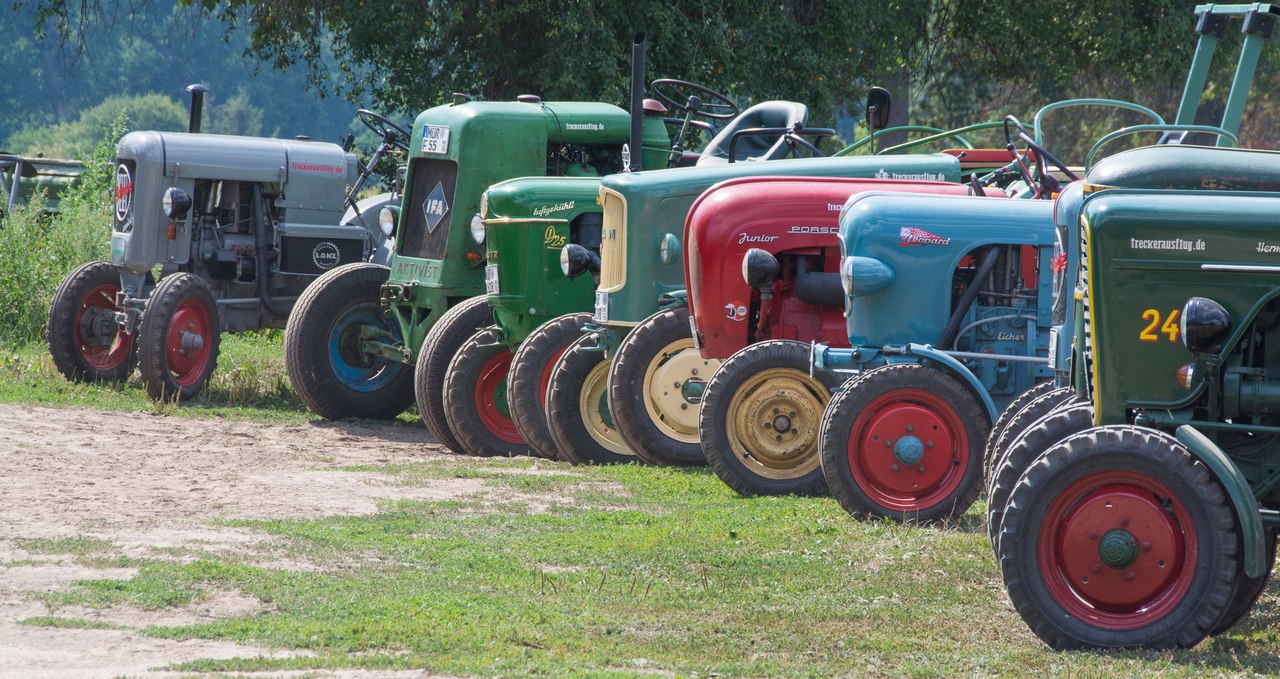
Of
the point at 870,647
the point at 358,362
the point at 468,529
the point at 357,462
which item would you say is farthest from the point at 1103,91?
the point at 870,647

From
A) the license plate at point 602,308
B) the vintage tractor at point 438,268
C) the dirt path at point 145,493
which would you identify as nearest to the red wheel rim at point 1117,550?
the dirt path at point 145,493

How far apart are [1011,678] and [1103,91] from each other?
66.9 feet

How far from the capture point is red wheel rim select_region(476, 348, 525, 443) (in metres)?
10.8

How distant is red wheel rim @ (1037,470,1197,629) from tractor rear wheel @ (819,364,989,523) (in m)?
2.30

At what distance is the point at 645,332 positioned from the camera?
9.45 m

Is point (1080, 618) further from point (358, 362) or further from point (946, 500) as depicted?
point (358, 362)

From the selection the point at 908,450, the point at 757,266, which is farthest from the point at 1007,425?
the point at 757,266

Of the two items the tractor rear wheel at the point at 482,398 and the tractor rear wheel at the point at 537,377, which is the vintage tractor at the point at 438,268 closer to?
the tractor rear wheel at the point at 482,398

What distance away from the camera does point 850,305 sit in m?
8.18

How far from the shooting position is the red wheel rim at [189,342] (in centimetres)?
1314

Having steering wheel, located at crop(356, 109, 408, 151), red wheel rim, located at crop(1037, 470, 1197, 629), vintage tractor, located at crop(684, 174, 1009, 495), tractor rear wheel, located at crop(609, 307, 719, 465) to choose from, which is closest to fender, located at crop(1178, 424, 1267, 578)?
red wheel rim, located at crop(1037, 470, 1197, 629)

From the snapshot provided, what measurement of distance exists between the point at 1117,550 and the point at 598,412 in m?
5.14

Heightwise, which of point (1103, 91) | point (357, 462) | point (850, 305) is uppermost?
point (1103, 91)

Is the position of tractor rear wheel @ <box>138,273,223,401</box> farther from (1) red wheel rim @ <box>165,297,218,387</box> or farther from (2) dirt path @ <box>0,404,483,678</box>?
(2) dirt path @ <box>0,404,483,678</box>
